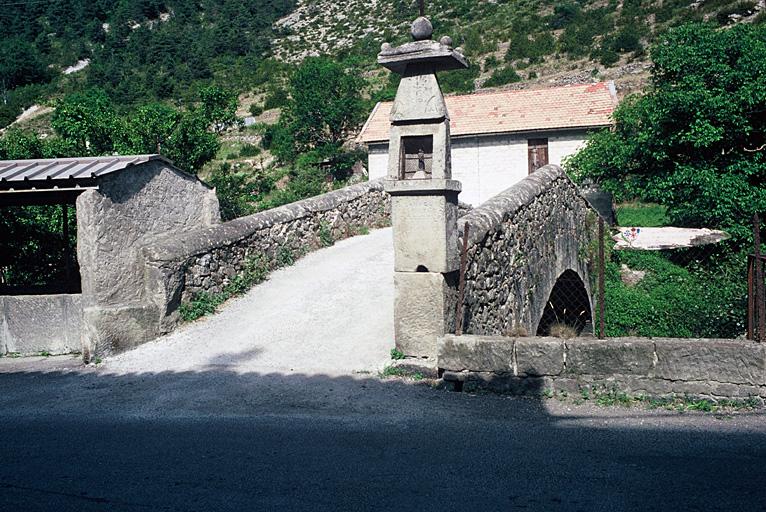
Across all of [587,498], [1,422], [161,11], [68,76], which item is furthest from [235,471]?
[161,11]

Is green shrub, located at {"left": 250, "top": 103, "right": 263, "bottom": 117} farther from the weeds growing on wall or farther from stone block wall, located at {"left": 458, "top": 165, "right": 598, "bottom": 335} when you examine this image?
the weeds growing on wall

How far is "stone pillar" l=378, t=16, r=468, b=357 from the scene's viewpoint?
21.4 feet

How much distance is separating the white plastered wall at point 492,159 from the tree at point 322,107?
360 inches

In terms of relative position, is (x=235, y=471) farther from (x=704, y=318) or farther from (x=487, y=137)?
(x=487, y=137)

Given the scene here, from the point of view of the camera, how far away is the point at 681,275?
19297 millimetres

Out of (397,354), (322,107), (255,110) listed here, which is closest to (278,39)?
(255,110)

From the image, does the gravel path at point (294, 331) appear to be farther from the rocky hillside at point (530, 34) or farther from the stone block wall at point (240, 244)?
the rocky hillside at point (530, 34)

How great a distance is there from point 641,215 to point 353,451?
2386 centimetres

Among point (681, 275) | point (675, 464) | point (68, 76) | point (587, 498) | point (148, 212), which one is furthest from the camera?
point (68, 76)

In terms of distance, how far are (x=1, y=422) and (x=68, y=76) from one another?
223 ft

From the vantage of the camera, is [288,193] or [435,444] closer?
[435,444]

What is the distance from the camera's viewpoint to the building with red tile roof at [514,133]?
81.7 ft

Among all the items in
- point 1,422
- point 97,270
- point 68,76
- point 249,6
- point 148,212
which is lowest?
point 1,422

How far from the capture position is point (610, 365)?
582 centimetres
